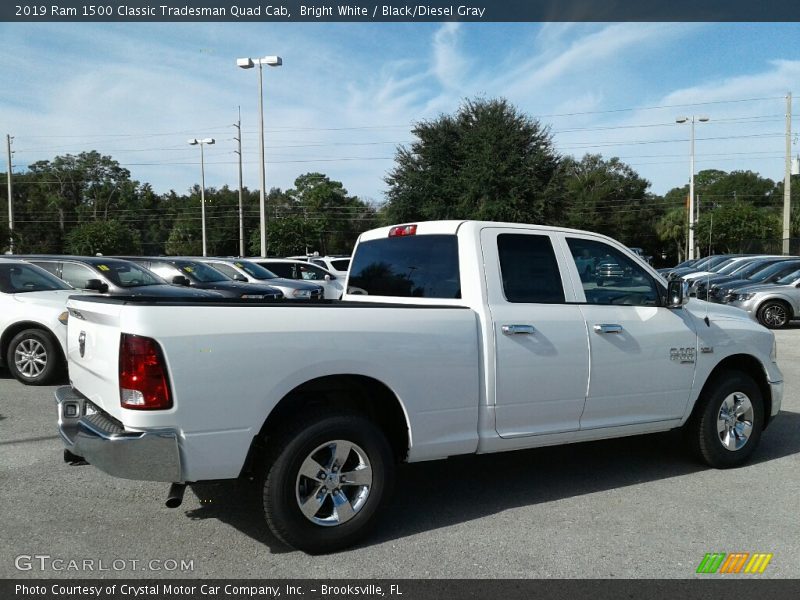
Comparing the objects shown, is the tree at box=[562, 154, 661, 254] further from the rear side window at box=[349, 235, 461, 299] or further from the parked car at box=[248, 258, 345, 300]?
the rear side window at box=[349, 235, 461, 299]

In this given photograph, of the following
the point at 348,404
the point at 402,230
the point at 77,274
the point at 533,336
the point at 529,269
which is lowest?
the point at 348,404

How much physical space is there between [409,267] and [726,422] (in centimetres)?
284

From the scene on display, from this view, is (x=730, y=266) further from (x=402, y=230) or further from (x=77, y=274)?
(x=402, y=230)

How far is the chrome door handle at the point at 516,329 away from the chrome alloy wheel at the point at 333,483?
1.20 metres

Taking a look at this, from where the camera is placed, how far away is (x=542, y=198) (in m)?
38.2

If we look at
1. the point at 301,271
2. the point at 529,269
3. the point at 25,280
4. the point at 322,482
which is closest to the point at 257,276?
the point at 301,271

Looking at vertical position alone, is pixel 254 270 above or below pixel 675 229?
below

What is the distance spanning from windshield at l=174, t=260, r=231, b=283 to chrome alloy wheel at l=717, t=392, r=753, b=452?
12.1 metres

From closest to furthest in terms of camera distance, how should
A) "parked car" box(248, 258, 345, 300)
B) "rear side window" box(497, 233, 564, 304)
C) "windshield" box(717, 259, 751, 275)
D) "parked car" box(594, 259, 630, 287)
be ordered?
"rear side window" box(497, 233, 564, 304)
"parked car" box(594, 259, 630, 287)
"parked car" box(248, 258, 345, 300)
"windshield" box(717, 259, 751, 275)

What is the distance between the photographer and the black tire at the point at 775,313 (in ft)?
52.2

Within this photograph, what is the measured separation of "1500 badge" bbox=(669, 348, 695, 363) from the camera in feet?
17.3

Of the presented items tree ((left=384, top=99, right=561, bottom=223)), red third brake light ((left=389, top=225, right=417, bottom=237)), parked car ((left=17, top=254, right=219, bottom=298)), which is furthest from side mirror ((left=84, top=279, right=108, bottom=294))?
tree ((left=384, top=99, right=561, bottom=223))

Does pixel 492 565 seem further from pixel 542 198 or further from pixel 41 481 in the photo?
pixel 542 198

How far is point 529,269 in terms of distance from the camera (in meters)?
4.86
